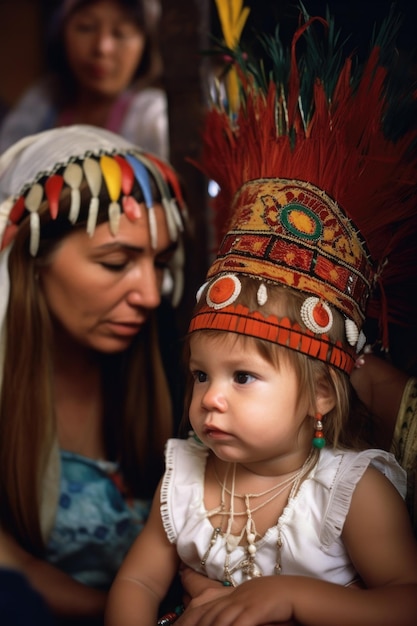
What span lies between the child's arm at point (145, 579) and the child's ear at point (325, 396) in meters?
0.34

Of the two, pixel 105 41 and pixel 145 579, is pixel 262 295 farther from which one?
pixel 105 41

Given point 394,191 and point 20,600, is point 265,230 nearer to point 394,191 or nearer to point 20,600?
point 394,191

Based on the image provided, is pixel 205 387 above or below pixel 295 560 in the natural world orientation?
above

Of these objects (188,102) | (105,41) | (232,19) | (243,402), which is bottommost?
(243,402)

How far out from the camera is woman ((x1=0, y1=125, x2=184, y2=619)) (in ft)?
5.23

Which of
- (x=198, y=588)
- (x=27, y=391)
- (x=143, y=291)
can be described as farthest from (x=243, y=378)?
(x=27, y=391)

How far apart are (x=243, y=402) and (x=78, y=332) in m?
0.63

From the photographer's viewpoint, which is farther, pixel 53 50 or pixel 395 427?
pixel 53 50

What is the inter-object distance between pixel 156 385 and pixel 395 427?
0.65 meters

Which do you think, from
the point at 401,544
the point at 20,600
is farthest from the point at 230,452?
the point at 20,600

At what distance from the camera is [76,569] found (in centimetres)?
174

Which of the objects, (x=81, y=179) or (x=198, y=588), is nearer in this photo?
(x=198, y=588)

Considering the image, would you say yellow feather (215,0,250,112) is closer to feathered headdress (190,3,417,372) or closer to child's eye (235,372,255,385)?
feathered headdress (190,3,417,372)

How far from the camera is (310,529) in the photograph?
1.17 m
